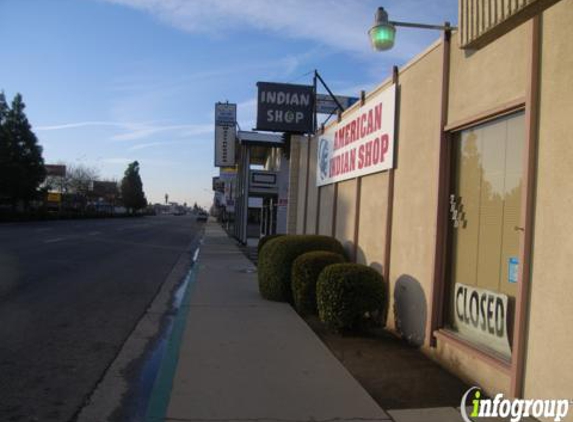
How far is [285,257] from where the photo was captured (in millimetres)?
10148

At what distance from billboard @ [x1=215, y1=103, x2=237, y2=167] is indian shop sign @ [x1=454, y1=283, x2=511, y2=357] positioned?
3016cm

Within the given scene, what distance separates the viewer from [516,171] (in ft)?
17.2

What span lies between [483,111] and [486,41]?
65cm

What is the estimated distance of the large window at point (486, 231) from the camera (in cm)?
527

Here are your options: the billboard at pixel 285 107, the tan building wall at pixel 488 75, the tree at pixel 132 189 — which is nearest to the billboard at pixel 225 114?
the billboard at pixel 285 107

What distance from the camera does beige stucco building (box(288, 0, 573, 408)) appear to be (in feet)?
14.6

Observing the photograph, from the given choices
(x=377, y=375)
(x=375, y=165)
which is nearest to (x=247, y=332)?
(x=377, y=375)

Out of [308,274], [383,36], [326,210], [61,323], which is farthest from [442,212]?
[326,210]

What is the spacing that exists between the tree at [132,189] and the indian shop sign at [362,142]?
11562cm

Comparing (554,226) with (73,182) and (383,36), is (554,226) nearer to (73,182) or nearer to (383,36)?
(383,36)

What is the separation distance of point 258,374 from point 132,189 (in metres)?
124

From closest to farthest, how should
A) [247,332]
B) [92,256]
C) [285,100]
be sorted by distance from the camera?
[247,332]
[285,100]
[92,256]

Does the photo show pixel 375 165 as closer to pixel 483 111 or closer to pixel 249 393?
pixel 483 111

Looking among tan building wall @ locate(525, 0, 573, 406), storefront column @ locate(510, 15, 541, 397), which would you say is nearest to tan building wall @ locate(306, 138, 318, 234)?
storefront column @ locate(510, 15, 541, 397)
